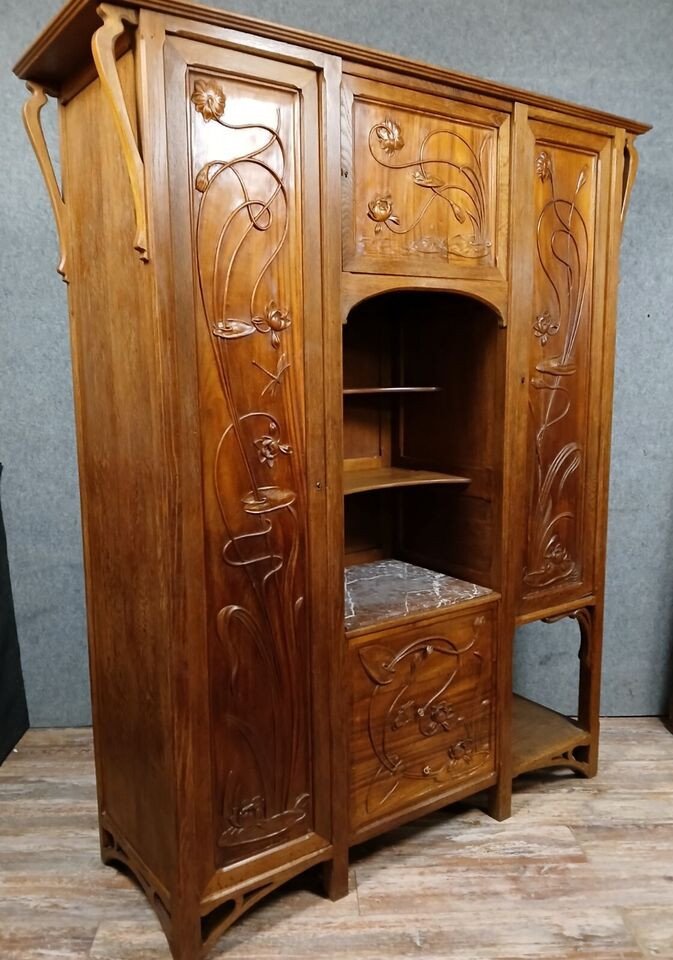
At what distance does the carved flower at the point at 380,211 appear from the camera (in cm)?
191

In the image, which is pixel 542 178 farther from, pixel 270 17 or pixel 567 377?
pixel 270 17

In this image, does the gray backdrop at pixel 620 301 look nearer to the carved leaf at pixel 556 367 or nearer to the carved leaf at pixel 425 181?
the carved leaf at pixel 556 367

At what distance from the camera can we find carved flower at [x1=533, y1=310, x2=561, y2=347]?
2279mm

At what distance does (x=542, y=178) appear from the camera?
2211 millimetres

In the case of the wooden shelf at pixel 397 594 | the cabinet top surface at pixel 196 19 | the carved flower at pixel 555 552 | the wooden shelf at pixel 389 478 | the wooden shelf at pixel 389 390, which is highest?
the cabinet top surface at pixel 196 19

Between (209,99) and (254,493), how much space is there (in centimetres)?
86

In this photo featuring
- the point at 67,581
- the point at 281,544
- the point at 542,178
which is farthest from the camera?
the point at 67,581

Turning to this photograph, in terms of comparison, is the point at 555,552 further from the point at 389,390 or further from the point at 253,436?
the point at 253,436

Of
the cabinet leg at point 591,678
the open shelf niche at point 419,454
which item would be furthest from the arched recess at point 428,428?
the cabinet leg at point 591,678

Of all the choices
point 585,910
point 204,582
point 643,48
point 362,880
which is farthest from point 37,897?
point 643,48

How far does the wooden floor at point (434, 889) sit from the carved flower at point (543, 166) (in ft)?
6.39

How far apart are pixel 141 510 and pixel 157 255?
0.57m

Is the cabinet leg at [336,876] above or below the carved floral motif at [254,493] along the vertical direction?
below

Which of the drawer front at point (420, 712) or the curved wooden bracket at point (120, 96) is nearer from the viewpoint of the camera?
the curved wooden bracket at point (120, 96)
